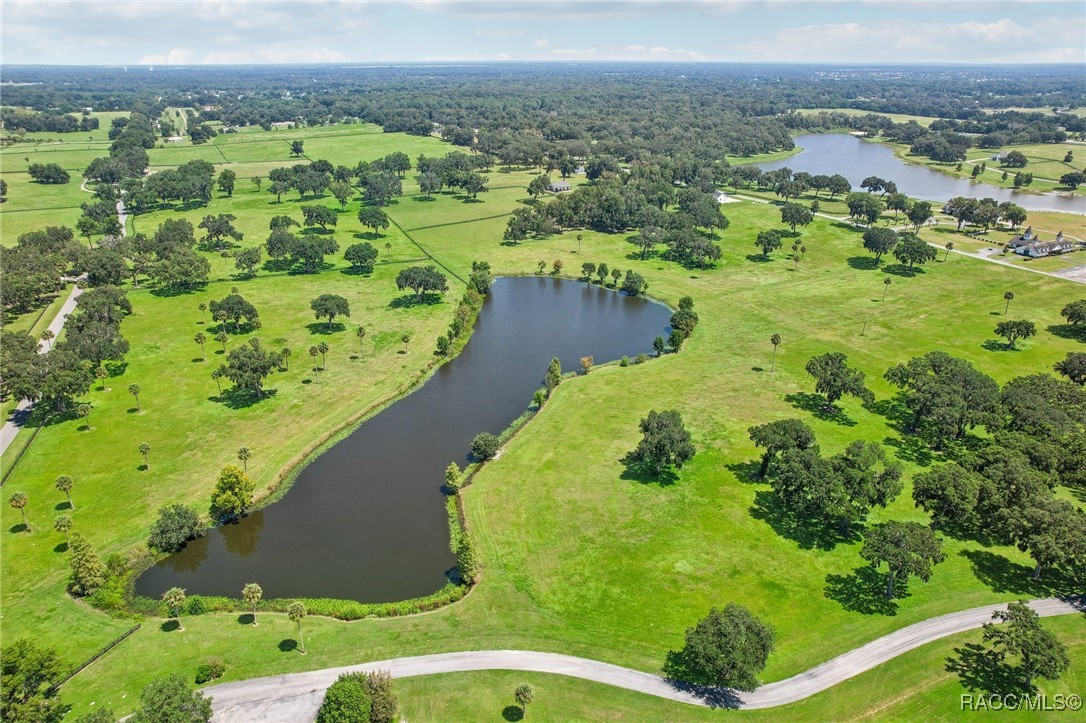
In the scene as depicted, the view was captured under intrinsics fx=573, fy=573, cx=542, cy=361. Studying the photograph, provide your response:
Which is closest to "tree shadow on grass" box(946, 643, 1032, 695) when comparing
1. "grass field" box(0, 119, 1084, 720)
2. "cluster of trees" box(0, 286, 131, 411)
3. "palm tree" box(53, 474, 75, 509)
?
"grass field" box(0, 119, 1084, 720)

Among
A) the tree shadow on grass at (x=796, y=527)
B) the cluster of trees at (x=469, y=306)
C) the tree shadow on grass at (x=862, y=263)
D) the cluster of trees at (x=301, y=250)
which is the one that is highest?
the cluster of trees at (x=301, y=250)

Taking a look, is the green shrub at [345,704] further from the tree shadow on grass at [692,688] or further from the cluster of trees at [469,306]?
the cluster of trees at [469,306]

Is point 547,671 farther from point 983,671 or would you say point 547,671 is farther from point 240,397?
point 240,397

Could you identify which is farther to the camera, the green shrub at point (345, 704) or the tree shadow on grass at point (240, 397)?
the tree shadow on grass at point (240, 397)

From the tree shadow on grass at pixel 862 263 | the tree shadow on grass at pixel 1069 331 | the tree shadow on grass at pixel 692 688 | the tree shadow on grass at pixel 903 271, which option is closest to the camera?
the tree shadow on grass at pixel 692 688

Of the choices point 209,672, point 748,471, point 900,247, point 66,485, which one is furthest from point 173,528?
point 900,247

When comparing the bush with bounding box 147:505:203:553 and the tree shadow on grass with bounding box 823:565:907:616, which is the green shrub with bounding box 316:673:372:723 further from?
the tree shadow on grass with bounding box 823:565:907:616

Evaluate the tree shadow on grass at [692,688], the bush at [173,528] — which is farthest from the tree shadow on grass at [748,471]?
the bush at [173,528]
